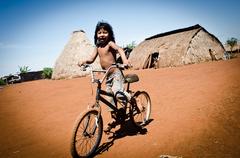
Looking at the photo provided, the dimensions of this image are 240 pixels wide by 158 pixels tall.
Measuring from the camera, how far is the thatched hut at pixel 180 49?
1995 centimetres

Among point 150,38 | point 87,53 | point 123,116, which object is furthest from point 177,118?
point 150,38

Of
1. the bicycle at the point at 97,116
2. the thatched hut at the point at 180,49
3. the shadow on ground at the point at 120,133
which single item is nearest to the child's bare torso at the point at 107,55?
the bicycle at the point at 97,116

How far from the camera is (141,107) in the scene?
4.12 m

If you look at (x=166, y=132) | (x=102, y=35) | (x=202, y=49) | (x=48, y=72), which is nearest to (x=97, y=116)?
(x=166, y=132)

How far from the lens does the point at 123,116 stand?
3945 millimetres

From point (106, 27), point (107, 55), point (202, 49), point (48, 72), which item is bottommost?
point (48, 72)

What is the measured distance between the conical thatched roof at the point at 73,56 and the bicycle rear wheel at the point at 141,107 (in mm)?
18351

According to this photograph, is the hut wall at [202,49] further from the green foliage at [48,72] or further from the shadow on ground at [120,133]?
the green foliage at [48,72]

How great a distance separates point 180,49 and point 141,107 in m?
17.2

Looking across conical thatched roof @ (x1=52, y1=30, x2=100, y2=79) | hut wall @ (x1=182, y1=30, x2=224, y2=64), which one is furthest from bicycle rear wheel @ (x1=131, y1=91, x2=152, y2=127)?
conical thatched roof @ (x1=52, y1=30, x2=100, y2=79)

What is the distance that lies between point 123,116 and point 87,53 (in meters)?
20.8

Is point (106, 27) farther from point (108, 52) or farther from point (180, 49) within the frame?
point (180, 49)

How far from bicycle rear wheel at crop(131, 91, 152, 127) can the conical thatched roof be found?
18351mm

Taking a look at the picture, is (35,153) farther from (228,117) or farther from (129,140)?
(228,117)
